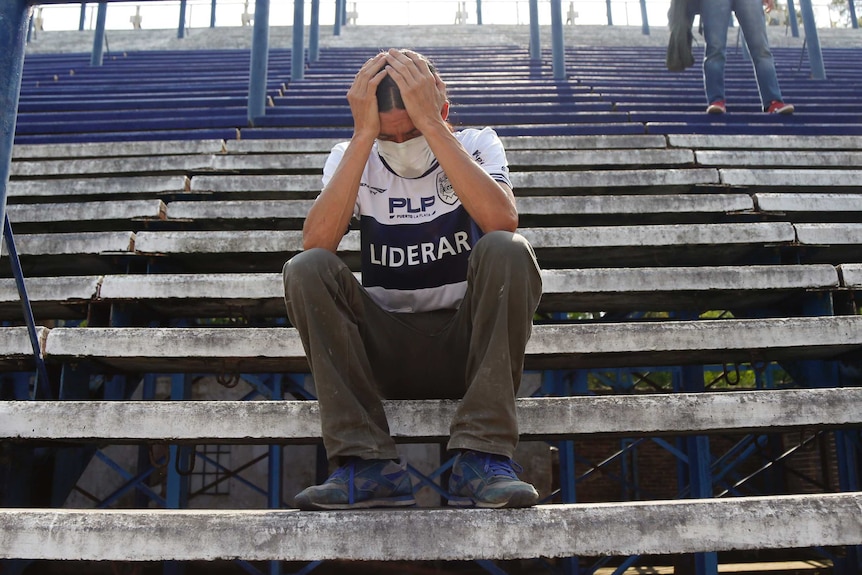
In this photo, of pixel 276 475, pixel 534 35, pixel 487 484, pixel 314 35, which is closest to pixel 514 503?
pixel 487 484

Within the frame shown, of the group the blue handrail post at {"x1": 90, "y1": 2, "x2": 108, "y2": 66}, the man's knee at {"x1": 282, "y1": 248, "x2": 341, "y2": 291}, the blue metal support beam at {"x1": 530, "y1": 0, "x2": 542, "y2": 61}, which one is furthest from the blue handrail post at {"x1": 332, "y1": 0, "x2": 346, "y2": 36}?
the man's knee at {"x1": 282, "y1": 248, "x2": 341, "y2": 291}

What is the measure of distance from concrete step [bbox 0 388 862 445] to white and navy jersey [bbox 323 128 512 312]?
0.98ft

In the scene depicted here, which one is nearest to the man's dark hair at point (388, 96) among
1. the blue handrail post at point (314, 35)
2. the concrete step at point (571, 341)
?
the concrete step at point (571, 341)

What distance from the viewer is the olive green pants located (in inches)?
66.7

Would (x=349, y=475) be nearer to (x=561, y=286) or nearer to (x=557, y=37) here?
(x=561, y=286)

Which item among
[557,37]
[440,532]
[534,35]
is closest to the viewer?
[440,532]

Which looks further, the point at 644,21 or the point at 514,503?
the point at 644,21

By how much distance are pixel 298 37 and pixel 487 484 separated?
6730 mm

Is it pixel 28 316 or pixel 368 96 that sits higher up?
pixel 368 96

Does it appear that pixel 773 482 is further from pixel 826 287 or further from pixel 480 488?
pixel 480 488

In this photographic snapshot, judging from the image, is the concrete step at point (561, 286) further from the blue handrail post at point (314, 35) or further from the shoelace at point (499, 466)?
the blue handrail post at point (314, 35)

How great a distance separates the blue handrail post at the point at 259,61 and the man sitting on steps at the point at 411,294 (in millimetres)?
3410

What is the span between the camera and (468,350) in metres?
1.90

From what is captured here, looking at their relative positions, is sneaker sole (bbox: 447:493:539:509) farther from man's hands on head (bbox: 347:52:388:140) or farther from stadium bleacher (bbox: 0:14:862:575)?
man's hands on head (bbox: 347:52:388:140)
